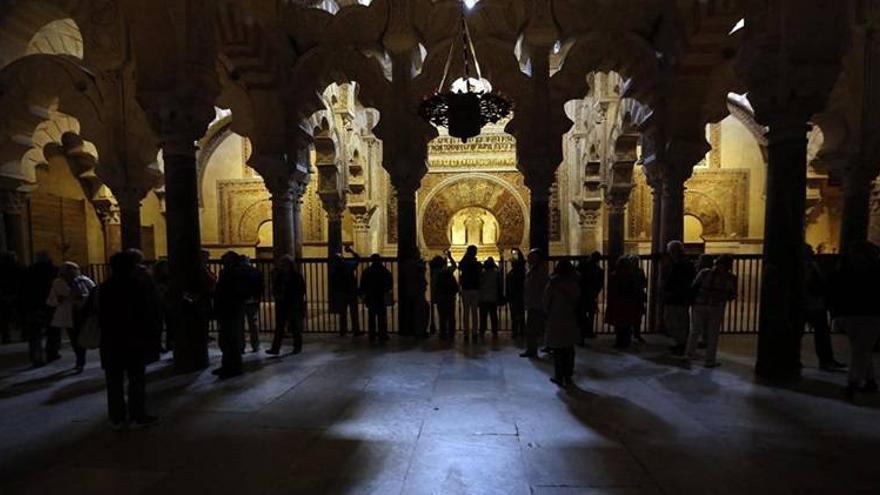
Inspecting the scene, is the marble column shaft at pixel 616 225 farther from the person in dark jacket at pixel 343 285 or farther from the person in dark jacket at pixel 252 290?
the person in dark jacket at pixel 252 290

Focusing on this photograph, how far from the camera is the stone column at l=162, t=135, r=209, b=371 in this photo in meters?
5.36

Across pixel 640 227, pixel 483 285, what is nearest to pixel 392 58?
pixel 483 285

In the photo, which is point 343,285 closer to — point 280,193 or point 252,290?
point 252,290

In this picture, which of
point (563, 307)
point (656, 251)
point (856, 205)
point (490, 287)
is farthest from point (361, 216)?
point (856, 205)

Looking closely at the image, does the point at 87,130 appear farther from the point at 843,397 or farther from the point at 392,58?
the point at 843,397

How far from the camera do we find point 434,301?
723cm

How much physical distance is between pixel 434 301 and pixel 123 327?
4450 millimetres

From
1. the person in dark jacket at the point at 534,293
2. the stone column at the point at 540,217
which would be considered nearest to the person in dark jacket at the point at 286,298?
the person in dark jacket at the point at 534,293

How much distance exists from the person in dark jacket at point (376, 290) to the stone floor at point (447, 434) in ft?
5.96

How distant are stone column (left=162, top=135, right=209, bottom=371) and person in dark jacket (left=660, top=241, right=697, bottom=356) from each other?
626cm

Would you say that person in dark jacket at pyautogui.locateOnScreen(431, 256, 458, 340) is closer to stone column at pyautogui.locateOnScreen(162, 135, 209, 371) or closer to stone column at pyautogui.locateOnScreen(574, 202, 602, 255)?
stone column at pyautogui.locateOnScreen(162, 135, 209, 371)

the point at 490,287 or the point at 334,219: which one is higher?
the point at 334,219

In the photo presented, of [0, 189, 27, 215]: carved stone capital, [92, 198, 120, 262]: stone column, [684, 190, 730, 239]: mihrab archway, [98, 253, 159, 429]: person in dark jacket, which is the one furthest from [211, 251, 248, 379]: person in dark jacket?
[684, 190, 730, 239]: mihrab archway

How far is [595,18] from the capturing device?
759cm
